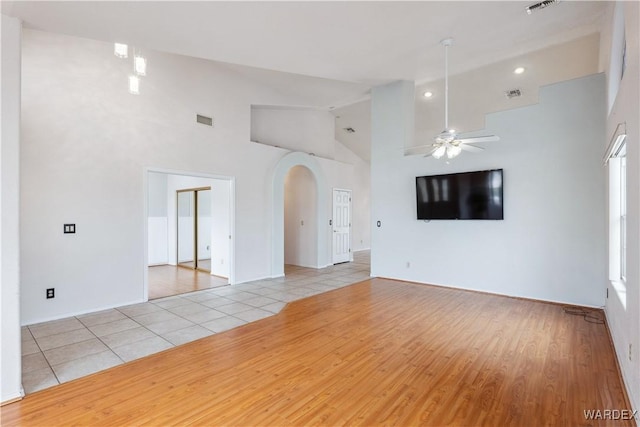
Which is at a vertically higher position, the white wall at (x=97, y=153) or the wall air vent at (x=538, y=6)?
the wall air vent at (x=538, y=6)

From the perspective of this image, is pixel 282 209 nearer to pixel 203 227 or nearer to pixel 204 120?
pixel 204 120

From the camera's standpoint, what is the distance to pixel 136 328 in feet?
11.9

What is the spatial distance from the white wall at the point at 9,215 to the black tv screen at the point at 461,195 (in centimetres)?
553

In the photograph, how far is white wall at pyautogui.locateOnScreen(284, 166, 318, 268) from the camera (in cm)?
785

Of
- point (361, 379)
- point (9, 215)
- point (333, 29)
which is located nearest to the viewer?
point (9, 215)

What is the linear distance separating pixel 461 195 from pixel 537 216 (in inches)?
45.5

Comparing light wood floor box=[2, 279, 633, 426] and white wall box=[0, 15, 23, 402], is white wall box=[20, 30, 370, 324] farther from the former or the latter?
light wood floor box=[2, 279, 633, 426]

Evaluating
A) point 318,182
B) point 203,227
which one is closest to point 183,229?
point 203,227

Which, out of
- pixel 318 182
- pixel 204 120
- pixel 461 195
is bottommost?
pixel 461 195

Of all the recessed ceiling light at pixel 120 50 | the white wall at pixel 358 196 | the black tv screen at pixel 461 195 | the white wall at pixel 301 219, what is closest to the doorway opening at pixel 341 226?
the white wall at pixel 301 219

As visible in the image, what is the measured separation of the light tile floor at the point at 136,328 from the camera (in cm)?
277

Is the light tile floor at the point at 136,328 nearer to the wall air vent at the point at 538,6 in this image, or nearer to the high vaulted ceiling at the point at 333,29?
the high vaulted ceiling at the point at 333,29

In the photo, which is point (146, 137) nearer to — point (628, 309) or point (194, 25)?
point (194, 25)

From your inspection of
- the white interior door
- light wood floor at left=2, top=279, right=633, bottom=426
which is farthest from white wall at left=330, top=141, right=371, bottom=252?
light wood floor at left=2, top=279, right=633, bottom=426
